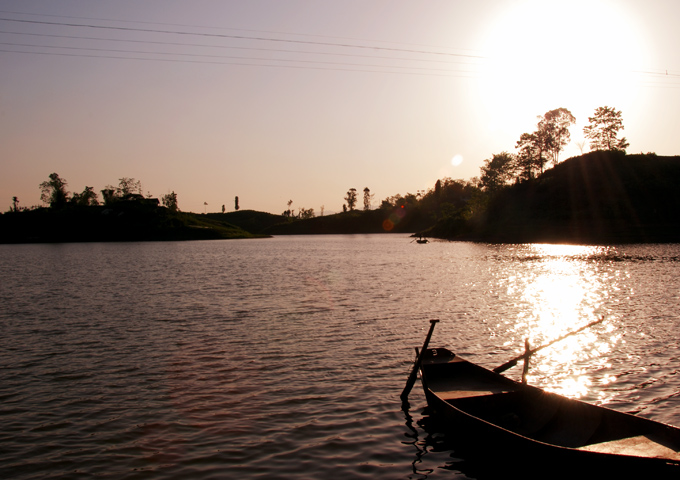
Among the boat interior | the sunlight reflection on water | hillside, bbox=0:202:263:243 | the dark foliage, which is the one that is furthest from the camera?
hillside, bbox=0:202:263:243

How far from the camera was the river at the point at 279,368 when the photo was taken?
12695 mm

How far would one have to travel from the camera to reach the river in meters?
12.7

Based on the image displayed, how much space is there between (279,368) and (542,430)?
11039 mm

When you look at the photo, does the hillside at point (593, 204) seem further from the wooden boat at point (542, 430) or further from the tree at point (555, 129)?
the wooden boat at point (542, 430)

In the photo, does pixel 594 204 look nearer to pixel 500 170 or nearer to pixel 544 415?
pixel 500 170

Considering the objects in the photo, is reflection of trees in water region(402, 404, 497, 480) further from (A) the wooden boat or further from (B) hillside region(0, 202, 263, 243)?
(B) hillside region(0, 202, 263, 243)

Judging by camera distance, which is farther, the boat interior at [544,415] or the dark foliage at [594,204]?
the dark foliage at [594,204]

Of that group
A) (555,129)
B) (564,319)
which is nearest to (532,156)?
(555,129)

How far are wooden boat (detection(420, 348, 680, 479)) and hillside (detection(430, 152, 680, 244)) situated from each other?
106 meters

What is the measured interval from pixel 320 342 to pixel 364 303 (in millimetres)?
12896

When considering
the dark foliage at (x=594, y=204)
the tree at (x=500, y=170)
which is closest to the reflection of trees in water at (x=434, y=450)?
the dark foliage at (x=594, y=204)

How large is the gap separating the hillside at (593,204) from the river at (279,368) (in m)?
72.1

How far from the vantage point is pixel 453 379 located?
15.9 metres

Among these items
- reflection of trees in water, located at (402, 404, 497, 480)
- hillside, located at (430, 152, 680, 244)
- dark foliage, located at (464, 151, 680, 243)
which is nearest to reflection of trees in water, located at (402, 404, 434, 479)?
reflection of trees in water, located at (402, 404, 497, 480)
